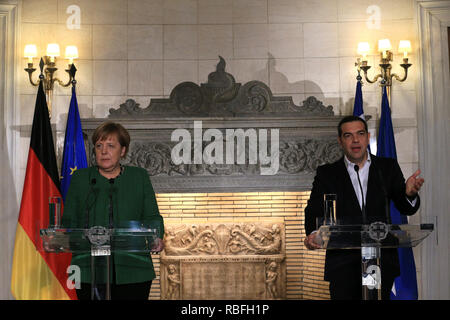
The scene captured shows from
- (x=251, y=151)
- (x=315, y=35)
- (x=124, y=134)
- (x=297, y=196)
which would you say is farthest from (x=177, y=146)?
(x=124, y=134)

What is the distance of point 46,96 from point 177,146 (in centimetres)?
129

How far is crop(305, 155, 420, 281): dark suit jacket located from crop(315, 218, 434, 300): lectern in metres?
0.33

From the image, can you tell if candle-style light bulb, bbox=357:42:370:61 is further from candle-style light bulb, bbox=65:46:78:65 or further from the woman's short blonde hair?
the woman's short blonde hair

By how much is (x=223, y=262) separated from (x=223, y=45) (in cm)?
204

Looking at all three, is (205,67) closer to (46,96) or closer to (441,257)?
(46,96)

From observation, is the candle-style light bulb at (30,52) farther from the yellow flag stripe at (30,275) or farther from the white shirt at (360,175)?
the white shirt at (360,175)

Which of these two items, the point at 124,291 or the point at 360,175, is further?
the point at 360,175

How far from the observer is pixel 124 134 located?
3166 millimetres

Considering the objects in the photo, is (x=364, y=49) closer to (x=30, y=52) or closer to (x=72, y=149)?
(x=72, y=149)

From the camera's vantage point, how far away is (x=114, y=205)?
3002mm

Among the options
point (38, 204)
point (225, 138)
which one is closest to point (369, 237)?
point (225, 138)

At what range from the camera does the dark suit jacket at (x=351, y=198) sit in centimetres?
298

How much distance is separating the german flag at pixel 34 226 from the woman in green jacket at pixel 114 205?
208 centimetres

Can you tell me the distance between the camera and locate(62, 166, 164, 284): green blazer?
9.27 ft
